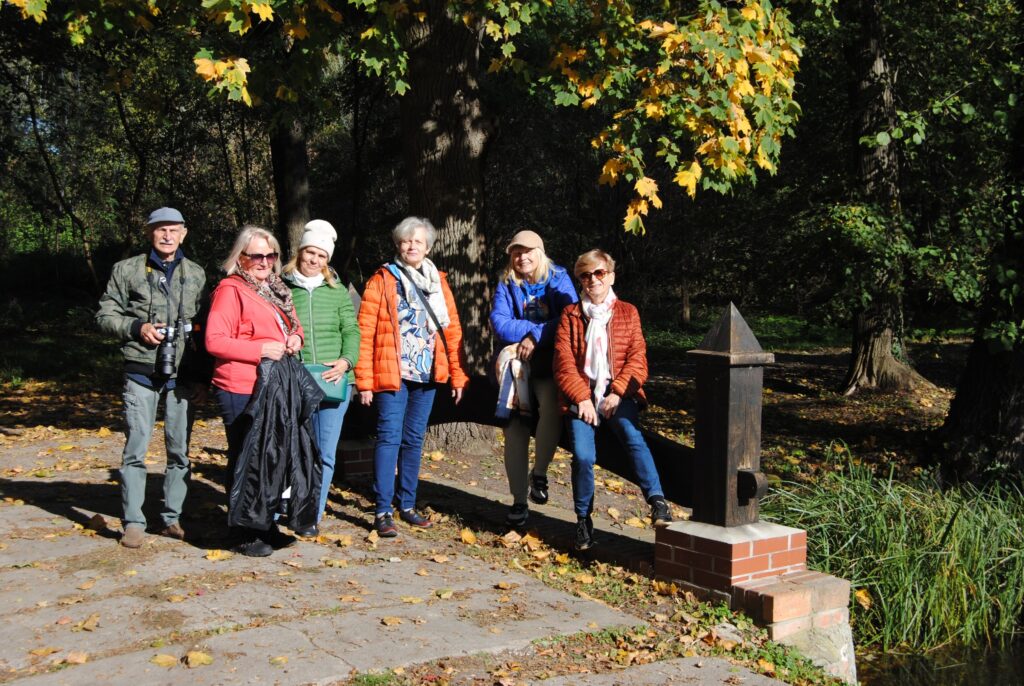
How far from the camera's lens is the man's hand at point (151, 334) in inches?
219

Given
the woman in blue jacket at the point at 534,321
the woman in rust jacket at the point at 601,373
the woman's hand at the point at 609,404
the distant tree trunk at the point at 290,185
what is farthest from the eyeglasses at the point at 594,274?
the distant tree trunk at the point at 290,185

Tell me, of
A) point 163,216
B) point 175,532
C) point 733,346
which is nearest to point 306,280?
point 163,216

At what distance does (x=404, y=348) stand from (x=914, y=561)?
3.30m

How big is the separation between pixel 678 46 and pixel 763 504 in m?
3.33

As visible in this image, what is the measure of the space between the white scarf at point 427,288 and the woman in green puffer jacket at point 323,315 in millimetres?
354

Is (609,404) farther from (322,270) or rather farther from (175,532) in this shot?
(175,532)

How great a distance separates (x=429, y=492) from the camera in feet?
24.4

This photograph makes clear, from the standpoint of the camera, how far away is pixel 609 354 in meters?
5.65

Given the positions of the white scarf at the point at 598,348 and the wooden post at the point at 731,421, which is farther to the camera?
the white scarf at the point at 598,348

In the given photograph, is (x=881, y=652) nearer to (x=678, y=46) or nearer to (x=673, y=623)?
(x=673, y=623)

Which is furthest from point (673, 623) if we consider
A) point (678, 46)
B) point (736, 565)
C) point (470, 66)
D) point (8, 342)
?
point (8, 342)

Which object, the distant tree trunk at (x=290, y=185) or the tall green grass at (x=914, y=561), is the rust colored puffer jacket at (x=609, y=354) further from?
the distant tree trunk at (x=290, y=185)

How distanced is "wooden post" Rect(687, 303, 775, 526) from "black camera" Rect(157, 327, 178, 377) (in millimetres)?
2761

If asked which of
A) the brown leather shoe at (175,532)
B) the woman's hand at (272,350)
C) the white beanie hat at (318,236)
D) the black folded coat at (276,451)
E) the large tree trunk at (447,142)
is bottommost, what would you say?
the brown leather shoe at (175,532)
